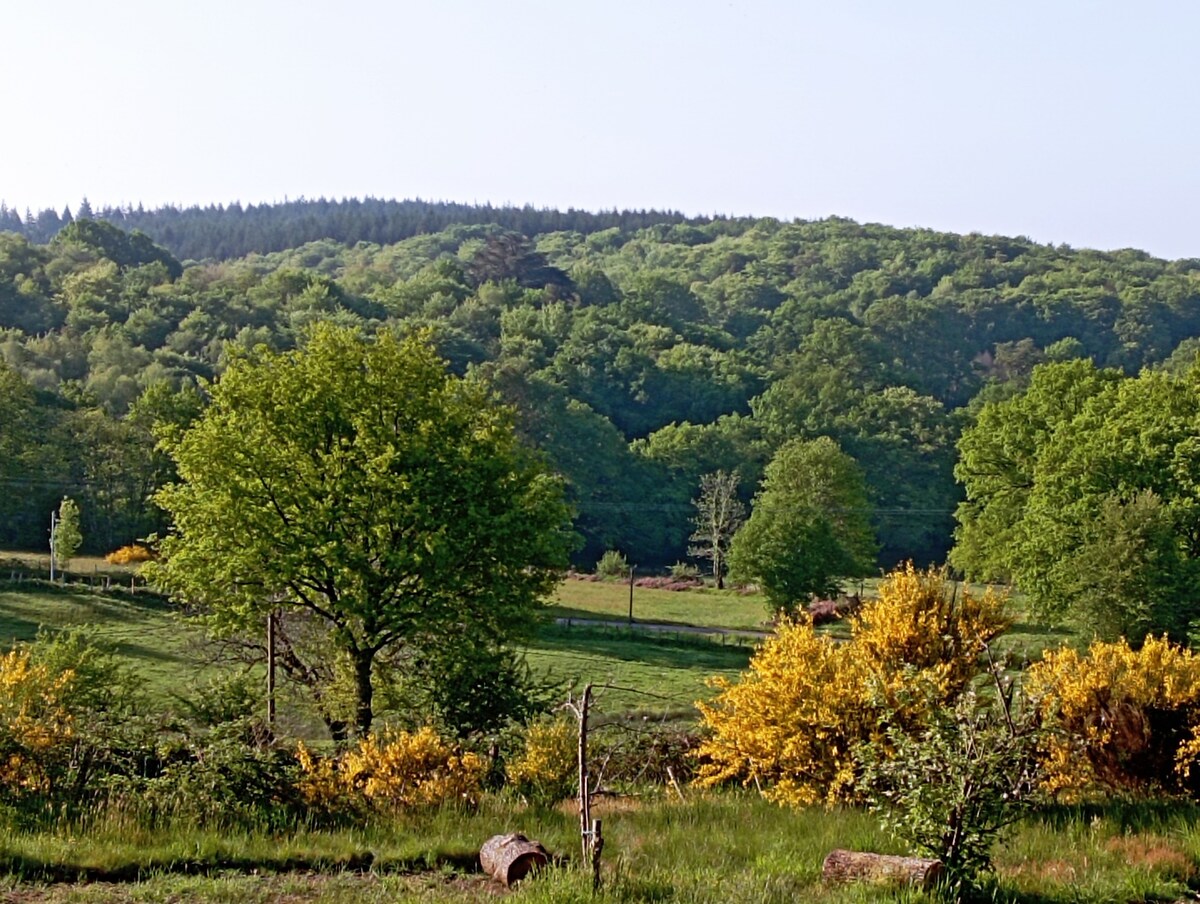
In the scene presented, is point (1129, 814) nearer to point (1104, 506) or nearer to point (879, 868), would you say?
point (879, 868)

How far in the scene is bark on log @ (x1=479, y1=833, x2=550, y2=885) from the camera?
941cm

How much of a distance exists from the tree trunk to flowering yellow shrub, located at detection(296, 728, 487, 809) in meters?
7.81

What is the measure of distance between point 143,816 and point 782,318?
138356 millimetres

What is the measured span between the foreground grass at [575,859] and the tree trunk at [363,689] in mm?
Answer: 9771

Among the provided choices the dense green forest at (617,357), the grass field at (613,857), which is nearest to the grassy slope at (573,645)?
the dense green forest at (617,357)

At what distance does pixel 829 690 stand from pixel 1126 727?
3994 mm

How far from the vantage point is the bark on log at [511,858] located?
941 cm

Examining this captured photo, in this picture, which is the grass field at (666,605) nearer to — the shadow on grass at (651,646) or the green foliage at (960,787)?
the shadow on grass at (651,646)

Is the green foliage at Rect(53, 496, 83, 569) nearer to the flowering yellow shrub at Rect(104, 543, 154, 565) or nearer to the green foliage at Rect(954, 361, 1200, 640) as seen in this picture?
the flowering yellow shrub at Rect(104, 543, 154, 565)

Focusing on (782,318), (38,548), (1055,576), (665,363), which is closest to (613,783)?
(1055,576)

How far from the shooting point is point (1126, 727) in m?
14.2

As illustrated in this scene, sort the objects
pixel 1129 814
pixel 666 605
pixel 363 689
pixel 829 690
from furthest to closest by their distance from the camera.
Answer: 1. pixel 666 605
2. pixel 363 689
3. pixel 829 690
4. pixel 1129 814

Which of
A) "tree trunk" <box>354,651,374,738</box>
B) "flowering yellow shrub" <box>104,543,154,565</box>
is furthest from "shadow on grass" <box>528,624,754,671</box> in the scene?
"flowering yellow shrub" <box>104,543,154,565</box>

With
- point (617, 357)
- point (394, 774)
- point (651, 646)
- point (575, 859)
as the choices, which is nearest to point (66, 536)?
point (651, 646)
